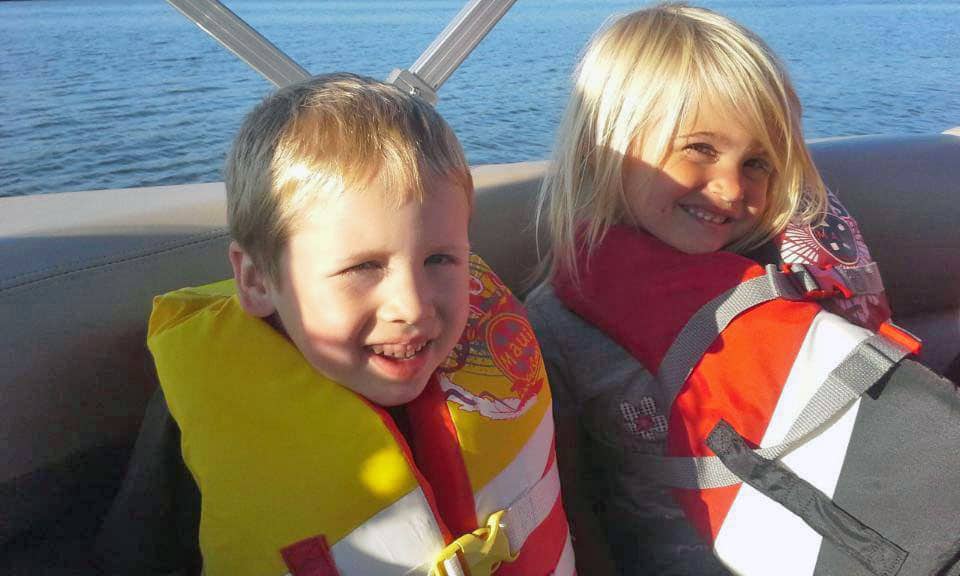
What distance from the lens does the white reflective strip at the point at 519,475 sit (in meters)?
1.29

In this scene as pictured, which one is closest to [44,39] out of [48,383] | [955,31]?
[48,383]

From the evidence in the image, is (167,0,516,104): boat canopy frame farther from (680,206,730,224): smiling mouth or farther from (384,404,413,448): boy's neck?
(384,404,413,448): boy's neck

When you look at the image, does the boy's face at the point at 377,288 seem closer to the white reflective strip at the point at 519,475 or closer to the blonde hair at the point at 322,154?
the blonde hair at the point at 322,154

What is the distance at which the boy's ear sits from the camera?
1223mm

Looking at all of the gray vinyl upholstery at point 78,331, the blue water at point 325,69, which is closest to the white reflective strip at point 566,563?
the gray vinyl upholstery at point 78,331

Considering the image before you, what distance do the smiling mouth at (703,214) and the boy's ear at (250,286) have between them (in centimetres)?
81

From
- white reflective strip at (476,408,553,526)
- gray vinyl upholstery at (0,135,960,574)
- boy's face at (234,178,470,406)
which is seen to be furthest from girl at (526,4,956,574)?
boy's face at (234,178,470,406)

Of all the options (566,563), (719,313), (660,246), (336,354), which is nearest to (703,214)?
(660,246)

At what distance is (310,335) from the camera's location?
1172 mm

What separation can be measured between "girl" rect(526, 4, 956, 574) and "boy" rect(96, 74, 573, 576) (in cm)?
38

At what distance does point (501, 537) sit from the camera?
1.26 m

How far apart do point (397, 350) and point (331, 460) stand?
175 mm

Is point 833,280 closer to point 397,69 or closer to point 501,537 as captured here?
point 501,537

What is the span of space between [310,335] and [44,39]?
7.97m
